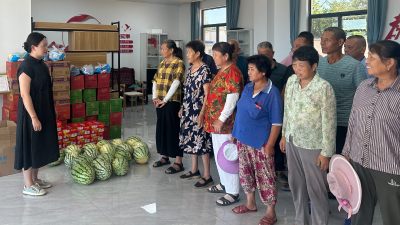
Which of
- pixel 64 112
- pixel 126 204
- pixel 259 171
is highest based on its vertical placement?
pixel 64 112

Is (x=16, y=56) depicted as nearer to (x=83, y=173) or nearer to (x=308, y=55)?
(x=83, y=173)

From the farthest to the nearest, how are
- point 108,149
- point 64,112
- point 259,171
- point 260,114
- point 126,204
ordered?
point 64,112, point 108,149, point 126,204, point 259,171, point 260,114

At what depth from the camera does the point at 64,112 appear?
18.7 feet

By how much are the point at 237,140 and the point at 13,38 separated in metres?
3.97

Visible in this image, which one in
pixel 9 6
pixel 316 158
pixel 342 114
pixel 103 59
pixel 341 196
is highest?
pixel 9 6

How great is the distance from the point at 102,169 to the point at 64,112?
6.44ft

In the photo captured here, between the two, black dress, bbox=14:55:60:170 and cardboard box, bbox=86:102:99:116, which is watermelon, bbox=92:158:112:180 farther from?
cardboard box, bbox=86:102:99:116

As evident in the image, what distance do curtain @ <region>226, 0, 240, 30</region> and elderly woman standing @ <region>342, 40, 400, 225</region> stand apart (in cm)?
928

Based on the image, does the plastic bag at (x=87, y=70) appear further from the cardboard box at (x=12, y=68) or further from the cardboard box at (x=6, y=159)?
the cardboard box at (x=6, y=159)

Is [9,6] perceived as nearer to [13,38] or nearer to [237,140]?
[13,38]

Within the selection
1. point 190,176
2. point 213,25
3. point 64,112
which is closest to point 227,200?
point 190,176

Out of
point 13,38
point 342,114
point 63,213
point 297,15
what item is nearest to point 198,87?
point 342,114

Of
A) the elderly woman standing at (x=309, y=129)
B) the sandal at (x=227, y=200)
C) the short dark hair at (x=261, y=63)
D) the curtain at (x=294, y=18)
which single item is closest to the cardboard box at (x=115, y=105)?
the sandal at (x=227, y=200)

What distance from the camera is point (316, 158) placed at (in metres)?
2.66
